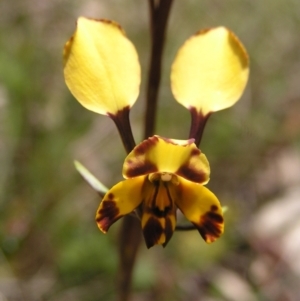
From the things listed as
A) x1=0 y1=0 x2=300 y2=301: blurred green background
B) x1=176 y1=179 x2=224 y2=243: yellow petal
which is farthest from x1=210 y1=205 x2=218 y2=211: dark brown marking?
x1=0 y1=0 x2=300 y2=301: blurred green background

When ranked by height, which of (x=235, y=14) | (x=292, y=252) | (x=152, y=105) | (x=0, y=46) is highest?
(x=152, y=105)

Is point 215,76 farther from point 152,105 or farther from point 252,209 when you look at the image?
point 252,209

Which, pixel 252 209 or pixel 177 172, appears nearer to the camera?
pixel 177 172

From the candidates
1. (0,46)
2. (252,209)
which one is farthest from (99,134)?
(252,209)

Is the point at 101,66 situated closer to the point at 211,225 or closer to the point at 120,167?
the point at 211,225

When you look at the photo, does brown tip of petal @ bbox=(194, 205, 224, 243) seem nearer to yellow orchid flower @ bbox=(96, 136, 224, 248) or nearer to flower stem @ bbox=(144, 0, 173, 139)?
yellow orchid flower @ bbox=(96, 136, 224, 248)

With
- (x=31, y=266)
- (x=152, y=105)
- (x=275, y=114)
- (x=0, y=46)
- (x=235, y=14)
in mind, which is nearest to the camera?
(x=152, y=105)
